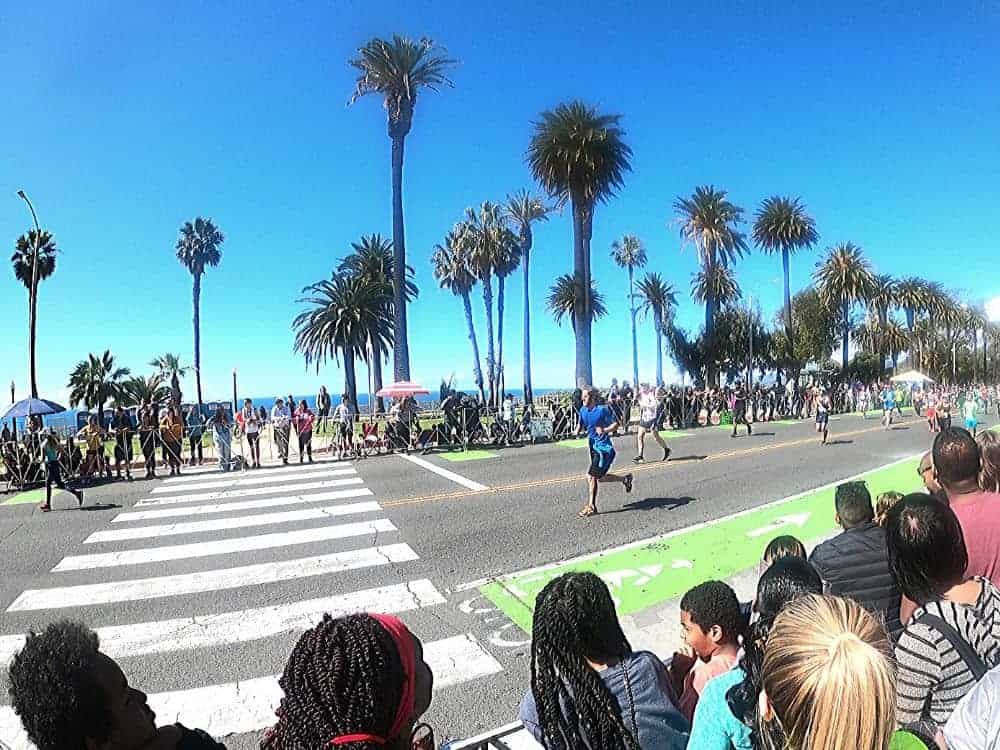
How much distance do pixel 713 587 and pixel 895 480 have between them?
10875 mm

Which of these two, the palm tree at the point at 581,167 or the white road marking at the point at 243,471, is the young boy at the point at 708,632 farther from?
the palm tree at the point at 581,167

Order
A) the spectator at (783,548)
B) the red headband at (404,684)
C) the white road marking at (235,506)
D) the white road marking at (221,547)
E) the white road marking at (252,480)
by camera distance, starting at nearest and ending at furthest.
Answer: the red headband at (404,684) < the spectator at (783,548) < the white road marking at (221,547) < the white road marking at (235,506) < the white road marking at (252,480)

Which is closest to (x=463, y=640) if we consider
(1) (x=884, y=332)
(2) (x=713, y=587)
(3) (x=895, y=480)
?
(2) (x=713, y=587)

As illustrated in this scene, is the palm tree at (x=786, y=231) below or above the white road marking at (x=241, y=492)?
above

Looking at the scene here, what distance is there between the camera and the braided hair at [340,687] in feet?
4.10

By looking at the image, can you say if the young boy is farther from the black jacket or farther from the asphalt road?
the asphalt road

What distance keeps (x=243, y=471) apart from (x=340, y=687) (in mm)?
14564

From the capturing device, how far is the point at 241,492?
1148cm

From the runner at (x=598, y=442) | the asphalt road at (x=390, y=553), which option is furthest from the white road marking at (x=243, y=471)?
the runner at (x=598, y=442)

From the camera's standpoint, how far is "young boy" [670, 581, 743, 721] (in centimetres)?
271

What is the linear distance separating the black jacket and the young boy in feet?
2.76

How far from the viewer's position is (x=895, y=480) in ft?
36.8

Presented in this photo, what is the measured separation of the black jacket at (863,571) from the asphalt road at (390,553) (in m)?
2.19

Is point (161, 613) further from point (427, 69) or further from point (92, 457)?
point (427, 69)
